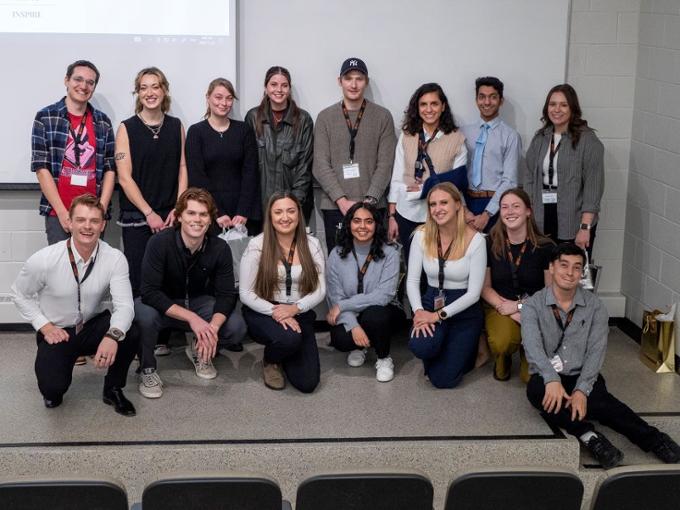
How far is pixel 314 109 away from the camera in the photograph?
5.88 meters

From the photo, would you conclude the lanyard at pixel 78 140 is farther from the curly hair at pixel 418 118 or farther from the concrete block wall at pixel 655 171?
the concrete block wall at pixel 655 171

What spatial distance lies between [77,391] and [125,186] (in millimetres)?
1138

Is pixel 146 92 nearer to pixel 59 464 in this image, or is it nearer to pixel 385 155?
pixel 385 155

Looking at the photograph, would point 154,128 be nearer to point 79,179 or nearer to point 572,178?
point 79,179

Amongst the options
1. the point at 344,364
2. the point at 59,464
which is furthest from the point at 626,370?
the point at 59,464

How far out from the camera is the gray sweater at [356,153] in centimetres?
563

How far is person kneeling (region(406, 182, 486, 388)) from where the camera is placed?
5066mm

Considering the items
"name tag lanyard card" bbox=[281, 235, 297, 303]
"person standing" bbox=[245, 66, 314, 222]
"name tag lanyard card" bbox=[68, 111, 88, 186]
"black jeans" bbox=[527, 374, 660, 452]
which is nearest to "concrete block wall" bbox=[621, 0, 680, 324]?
"black jeans" bbox=[527, 374, 660, 452]

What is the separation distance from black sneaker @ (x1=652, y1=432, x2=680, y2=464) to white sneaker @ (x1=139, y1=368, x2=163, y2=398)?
2304 mm

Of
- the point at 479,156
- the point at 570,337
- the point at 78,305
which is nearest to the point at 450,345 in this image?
the point at 570,337

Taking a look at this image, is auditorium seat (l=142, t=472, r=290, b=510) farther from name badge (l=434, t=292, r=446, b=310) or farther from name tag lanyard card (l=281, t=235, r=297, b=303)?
name badge (l=434, t=292, r=446, b=310)

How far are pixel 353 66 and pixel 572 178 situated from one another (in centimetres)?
134

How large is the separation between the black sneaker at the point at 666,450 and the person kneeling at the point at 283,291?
5.30ft

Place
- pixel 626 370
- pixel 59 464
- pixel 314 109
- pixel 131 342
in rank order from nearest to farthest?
pixel 59 464, pixel 131 342, pixel 626 370, pixel 314 109
